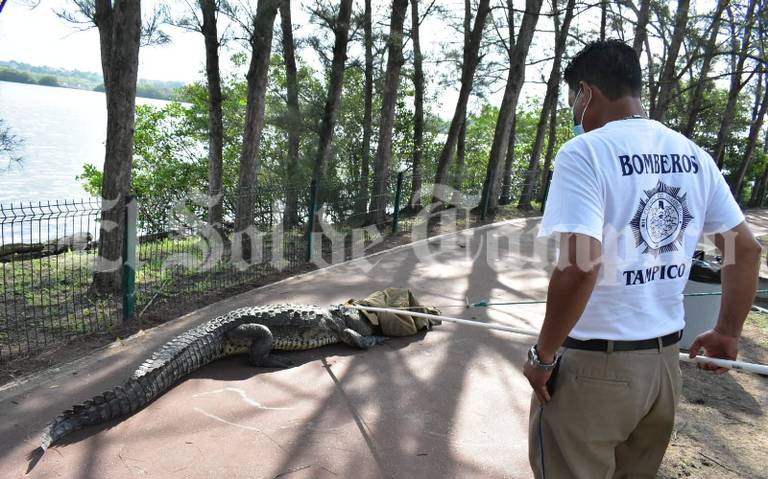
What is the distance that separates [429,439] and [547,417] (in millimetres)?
2020

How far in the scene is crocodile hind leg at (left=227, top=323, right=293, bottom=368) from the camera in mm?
5082

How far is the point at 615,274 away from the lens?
1955 millimetres

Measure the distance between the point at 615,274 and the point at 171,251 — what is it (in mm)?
7285

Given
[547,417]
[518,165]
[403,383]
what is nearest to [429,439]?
[403,383]

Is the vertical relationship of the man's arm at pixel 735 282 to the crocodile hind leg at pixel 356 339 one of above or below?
above

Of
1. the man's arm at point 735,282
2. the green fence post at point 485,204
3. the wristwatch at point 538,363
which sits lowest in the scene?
the green fence post at point 485,204

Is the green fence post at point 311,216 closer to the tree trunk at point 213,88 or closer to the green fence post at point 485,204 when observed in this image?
the tree trunk at point 213,88

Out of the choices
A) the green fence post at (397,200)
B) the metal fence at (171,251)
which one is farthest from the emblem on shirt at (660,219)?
the green fence post at (397,200)

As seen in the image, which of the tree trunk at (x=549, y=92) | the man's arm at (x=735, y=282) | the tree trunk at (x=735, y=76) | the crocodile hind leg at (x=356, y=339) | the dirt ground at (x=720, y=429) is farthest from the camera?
the tree trunk at (x=735, y=76)

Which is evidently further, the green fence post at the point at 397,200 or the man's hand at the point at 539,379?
the green fence post at the point at 397,200

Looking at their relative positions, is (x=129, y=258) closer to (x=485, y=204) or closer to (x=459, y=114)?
(x=485, y=204)

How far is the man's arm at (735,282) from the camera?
221cm

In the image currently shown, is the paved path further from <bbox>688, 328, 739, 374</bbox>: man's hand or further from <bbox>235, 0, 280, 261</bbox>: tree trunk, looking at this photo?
<bbox>235, 0, 280, 261</bbox>: tree trunk

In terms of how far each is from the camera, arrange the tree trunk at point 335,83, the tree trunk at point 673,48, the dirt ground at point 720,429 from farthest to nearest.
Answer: the tree trunk at point 673,48 < the tree trunk at point 335,83 < the dirt ground at point 720,429
